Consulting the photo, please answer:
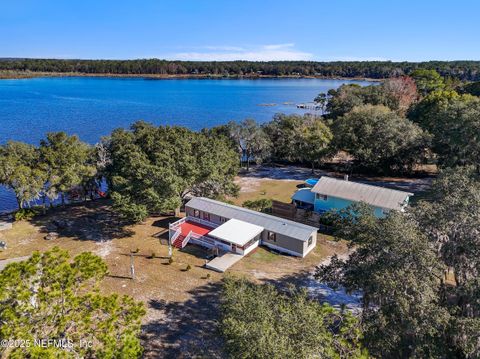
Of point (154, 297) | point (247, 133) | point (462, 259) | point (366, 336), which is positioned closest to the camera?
point (366, 336)

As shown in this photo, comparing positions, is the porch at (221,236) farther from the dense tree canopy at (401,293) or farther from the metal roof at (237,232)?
A: the dense tree canopy at (401,293)

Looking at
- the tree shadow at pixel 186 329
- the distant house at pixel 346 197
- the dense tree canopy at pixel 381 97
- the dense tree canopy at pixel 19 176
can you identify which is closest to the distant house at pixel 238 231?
the tree shadow at pixel 186 329

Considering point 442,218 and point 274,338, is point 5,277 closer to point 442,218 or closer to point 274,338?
point 274,338

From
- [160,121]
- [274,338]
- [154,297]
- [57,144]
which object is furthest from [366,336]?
[160,121]

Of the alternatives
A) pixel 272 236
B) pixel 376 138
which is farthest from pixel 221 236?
pixel 376 138

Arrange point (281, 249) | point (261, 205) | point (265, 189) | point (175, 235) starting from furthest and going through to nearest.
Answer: point (265, 189) < point (261, 205) < point (175, 235) < point (281, 249)

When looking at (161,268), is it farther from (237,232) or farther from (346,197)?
(346,197)
